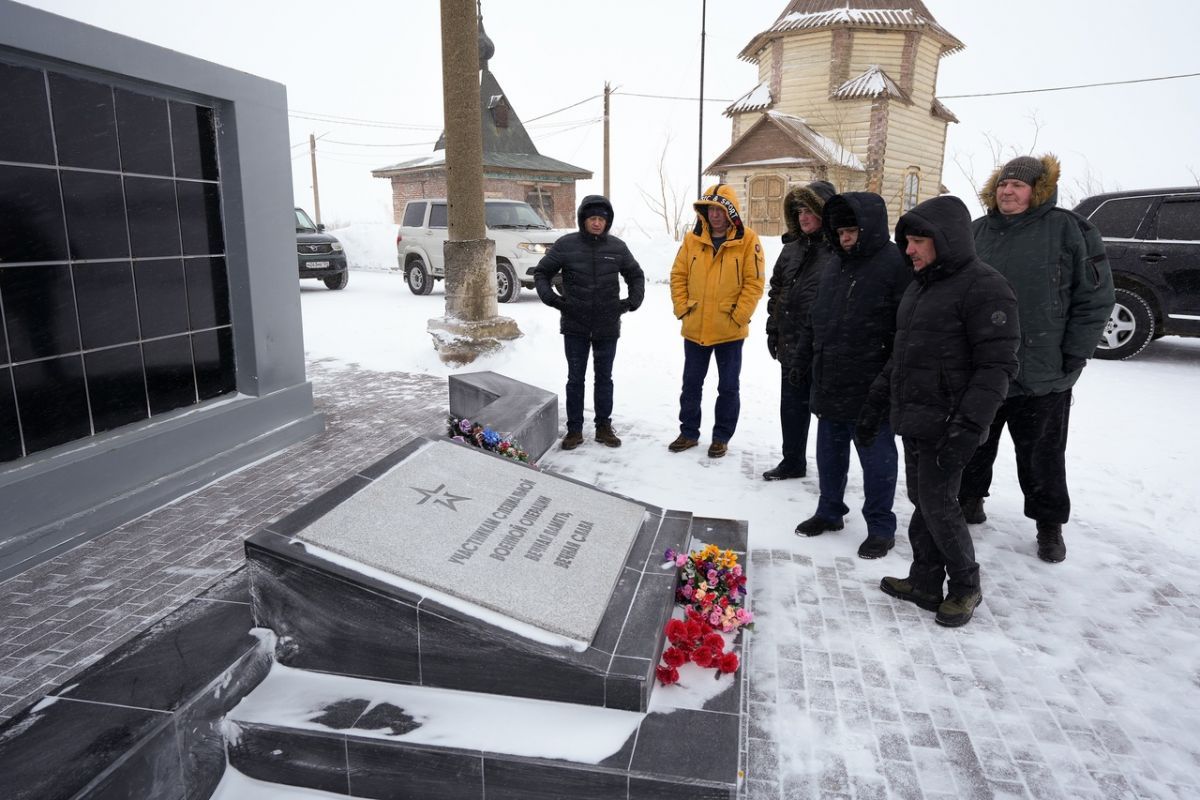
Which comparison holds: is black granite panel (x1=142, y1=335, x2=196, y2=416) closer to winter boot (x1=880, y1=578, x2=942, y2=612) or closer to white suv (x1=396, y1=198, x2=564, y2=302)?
winter boot (x1=880, y1=578, x2=942, y2=612)

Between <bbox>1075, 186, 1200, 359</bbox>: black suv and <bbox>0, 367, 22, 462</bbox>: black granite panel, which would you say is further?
<bbox>1075, 186, 1200, 359</bbox>: black suv

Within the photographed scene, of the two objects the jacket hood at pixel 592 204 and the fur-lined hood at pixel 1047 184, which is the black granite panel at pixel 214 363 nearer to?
the jacket hood at pixel 592 204

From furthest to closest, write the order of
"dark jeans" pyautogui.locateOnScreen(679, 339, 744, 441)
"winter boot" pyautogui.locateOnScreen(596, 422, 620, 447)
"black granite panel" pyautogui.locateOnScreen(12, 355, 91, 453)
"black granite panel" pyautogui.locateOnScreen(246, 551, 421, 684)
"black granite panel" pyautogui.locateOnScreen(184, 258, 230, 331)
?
"winter boot" pyautogui.locateOnScreen(596, 422, 620, 447) → "dark jeans" pyautogui.locateOnScreen(679, 339, 744, 441) → "black granite panel" pyautogui.locateOnScreen(184, 258, 230, 331) → "black granite panel" pyautogui.locateOnScreen(12, 355, 91, 453) → "black granite panel" pyautogui.locateOnScreen(246, 551, 421, 684)

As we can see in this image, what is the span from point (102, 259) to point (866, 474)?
4423 mm

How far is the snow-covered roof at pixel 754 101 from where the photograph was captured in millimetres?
26094

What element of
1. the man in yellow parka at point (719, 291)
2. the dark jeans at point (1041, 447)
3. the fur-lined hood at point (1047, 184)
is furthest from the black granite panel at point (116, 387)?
the fur-lined hood at point (1047, 184)

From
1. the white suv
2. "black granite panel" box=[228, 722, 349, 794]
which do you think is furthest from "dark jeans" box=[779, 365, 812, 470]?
the white suv

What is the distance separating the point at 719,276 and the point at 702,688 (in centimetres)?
330

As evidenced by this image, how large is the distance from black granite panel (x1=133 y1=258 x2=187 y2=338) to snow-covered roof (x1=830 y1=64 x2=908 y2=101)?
77.7 ft

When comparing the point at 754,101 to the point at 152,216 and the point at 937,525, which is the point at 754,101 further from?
the point at 937,525

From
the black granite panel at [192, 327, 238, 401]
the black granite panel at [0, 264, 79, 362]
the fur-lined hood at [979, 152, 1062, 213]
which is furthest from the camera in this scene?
the black granite panel at [192, 327, 238, 401]

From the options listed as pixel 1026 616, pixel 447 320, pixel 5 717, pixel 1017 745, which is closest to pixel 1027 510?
pixel 1026 616

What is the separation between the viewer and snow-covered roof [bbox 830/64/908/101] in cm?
2377

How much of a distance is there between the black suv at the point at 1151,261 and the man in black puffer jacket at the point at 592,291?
21.4ft
